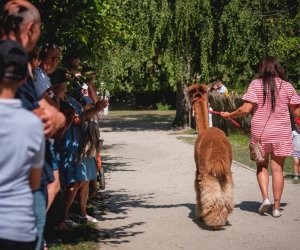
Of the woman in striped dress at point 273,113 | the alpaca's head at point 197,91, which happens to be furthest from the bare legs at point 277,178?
the alpaca's head at point 197,91

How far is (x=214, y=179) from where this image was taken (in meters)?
7.95

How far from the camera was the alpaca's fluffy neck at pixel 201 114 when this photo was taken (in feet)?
Answer: 28.2

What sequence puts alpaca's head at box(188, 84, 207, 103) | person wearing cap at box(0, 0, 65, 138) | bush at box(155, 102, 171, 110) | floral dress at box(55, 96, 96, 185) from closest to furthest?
1. person wearing cap at box(0, 0, 65, 138)
2. floral dress at box(55, 96, 96, 185)
3. alpaca's head at box(188, 84, 207, 103)
4. bush at box(155, 102, 171, 110)

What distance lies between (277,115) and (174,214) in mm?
1939

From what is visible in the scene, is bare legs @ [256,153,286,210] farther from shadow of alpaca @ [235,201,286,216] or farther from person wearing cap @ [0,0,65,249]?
person wearing cap @ [0,0,65,249]

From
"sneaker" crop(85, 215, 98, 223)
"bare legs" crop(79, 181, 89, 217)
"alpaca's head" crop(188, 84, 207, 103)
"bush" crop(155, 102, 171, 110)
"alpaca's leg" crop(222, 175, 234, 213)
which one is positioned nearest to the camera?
"alpaca's leg" crop(222, 175, 234, 213)

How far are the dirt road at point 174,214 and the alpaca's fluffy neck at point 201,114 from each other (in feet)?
4.04

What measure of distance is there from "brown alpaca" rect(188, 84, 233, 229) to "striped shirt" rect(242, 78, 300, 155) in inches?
36.8

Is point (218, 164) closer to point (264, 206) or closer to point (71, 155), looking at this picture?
point (264, 206)

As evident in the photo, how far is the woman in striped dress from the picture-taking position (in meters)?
8.76

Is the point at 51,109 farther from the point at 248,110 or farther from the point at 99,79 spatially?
the point at 99,79

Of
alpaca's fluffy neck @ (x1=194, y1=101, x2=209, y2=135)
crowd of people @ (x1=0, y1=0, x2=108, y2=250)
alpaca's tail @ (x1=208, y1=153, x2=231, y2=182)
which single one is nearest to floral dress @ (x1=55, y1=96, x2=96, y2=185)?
alpaca's tail @ (x1=208, y1=153, x2=231, y2=182)

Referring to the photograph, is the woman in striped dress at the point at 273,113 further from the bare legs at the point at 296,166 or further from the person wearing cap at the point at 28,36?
the person wearing cap at the point at 28,36

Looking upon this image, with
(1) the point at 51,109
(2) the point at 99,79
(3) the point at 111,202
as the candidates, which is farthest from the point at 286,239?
(2) the point at 99,79
